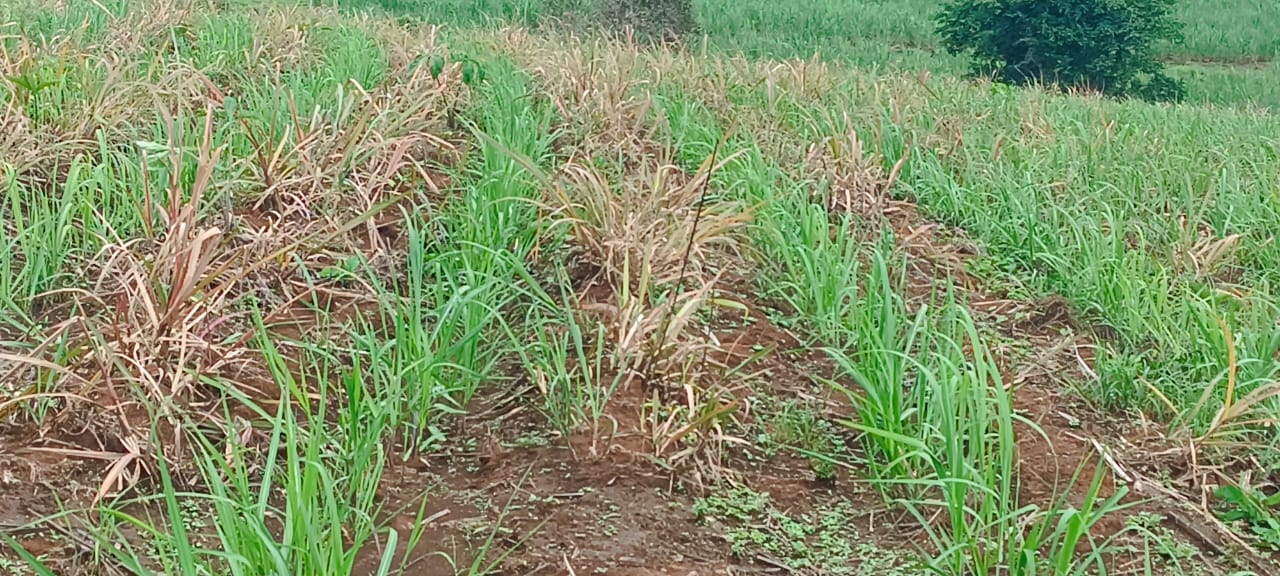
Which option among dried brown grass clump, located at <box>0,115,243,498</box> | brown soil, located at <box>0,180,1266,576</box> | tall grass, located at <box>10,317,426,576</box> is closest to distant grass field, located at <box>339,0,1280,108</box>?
dried brown grass clump, located at <box>0,115,243,498</box>

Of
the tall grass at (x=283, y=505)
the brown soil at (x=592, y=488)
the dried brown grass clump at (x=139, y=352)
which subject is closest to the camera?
the tall grass at (x=283, y=505)

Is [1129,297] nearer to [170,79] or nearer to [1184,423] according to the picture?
[1184,423]

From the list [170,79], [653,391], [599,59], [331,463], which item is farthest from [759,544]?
[599,59]

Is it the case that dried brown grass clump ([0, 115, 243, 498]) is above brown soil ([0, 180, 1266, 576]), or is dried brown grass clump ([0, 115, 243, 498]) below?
above

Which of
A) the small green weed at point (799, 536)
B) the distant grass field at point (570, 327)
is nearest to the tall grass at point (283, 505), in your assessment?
the distant grass field at point (570, 327)

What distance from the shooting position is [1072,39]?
478 inches

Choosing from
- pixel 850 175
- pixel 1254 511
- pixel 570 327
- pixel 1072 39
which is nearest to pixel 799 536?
pixel 570 327

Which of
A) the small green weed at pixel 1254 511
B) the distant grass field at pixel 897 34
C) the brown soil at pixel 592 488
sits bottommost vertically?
the distant grass field at pixel 897 34

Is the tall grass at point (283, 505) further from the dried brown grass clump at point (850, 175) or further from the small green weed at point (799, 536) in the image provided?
the dried brown grass clump at point (850, 175)

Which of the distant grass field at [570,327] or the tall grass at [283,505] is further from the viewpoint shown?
the distant grass field at [570,327]

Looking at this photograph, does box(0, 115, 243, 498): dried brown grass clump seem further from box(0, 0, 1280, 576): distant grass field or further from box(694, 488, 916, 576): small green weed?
box(694, 488, 916, 576): small green weed

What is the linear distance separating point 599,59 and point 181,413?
2.54 m

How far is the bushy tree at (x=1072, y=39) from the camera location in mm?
12195

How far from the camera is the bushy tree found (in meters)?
12.2
